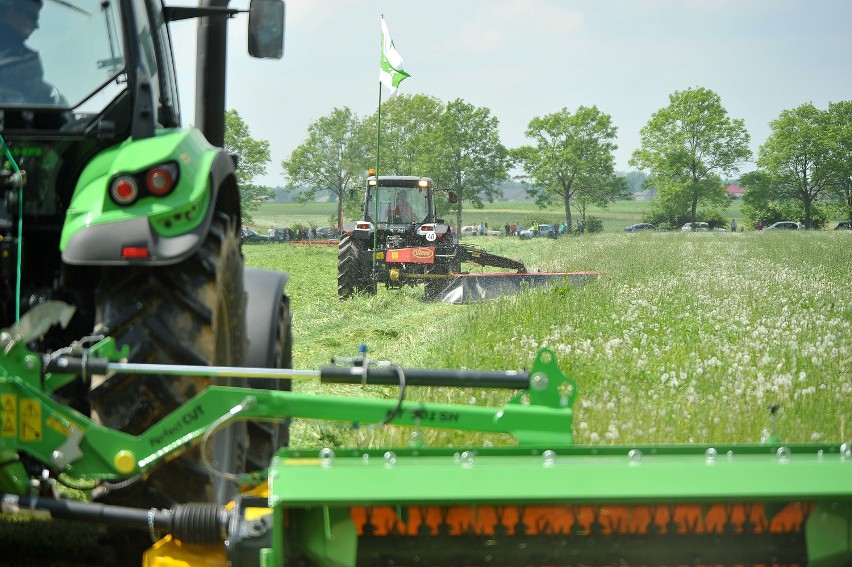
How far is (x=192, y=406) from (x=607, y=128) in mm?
95311

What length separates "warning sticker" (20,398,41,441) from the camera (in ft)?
9.88

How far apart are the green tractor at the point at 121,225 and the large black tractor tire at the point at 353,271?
12777mm

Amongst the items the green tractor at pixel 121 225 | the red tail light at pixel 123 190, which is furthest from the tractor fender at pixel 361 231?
the red tail light at pixel 123 190

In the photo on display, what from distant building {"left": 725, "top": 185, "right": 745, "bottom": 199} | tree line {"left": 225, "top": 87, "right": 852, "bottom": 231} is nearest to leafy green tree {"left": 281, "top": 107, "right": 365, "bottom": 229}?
tree line {"left": 225, "top": 87, "right": 852, "bottom": 231}

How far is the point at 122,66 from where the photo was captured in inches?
160

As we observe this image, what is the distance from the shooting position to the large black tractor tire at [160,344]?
10.6ft

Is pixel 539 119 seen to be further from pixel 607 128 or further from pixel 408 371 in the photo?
pixel 408 371

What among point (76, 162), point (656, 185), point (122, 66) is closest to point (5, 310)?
point (76, 162)

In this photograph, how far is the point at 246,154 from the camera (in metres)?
69.6

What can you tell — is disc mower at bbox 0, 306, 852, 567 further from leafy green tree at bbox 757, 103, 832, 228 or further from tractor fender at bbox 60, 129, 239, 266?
leafy green tree at bbox 757, 103, 832, 228

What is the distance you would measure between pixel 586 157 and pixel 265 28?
Answer: 91.4 m

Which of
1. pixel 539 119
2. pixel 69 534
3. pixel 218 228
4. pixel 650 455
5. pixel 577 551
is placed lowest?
pixel 69 534

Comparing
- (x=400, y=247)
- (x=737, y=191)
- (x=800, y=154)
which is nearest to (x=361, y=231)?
(x=400, y=247)

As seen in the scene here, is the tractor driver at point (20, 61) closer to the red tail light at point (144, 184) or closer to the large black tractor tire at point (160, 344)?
the red tail light at point (144, 184)
